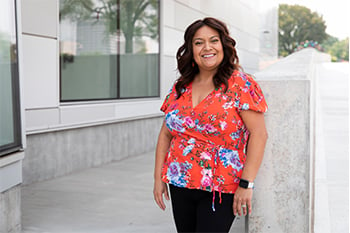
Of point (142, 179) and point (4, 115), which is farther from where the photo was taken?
point (142, 179)

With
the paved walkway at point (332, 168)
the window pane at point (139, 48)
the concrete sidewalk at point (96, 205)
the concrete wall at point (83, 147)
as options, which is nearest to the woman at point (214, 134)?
the paved walkway at point (332, 168)

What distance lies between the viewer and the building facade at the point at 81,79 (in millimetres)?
4289

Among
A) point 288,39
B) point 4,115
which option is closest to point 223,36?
point 4,115

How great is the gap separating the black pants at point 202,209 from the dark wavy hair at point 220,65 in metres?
0.57

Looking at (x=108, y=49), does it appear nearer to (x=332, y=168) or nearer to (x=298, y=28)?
(x=332, y=168)

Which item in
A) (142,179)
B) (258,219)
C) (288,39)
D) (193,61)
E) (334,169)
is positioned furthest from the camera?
(288,39)

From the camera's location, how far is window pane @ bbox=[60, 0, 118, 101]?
7.70 m

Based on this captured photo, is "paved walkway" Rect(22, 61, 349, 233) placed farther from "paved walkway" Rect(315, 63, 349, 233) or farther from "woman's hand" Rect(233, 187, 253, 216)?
"woman's hand" Rect(233, 187, 253, 216)

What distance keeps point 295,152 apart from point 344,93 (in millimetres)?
10425

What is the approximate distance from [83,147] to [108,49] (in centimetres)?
207

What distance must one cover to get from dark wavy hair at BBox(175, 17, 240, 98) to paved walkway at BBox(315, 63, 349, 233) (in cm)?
192

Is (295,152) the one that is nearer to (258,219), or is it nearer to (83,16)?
(258,219)

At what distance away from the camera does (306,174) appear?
10.8 feet

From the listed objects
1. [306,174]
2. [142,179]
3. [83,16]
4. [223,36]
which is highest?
[83,16]
